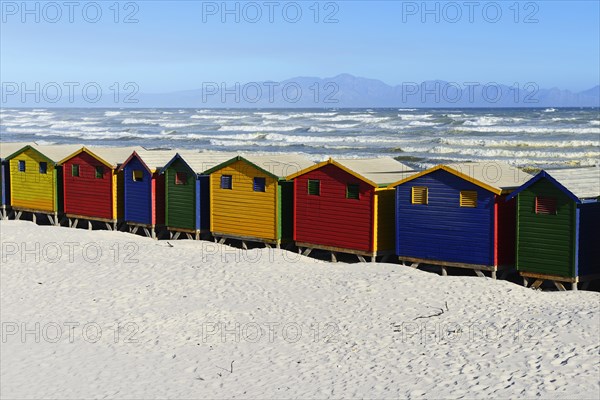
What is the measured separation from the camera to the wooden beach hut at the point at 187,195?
89.1 feet

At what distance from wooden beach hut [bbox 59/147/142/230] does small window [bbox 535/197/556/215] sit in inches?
551

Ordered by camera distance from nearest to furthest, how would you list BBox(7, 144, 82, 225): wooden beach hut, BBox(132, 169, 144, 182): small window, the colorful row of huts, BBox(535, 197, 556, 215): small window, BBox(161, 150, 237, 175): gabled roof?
BBox(535, 197, 556, 215): small window, the colorful row of huts, BBox(161, 150, 237, 175): gabled roof, BBox(132, 169, 144, 182): small window, BBox(7, 144, 82, 225): wooden beach hut

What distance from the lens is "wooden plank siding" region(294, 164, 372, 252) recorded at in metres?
23.2

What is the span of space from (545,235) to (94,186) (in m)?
15.3

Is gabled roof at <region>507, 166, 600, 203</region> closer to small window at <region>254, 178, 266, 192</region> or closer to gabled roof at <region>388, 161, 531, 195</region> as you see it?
gabled roof at <region>388, 161, 531, 195</region>

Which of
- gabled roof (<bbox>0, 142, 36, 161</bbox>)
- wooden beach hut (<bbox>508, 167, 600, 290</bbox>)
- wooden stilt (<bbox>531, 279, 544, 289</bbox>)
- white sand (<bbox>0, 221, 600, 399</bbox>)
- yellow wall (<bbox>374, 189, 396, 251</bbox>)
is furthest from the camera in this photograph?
gabled roof (<bbox>0, 142, 36, 161</bbox>)

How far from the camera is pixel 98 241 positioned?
27219 millimetres

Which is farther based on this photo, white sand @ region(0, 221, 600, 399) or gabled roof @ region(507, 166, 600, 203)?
gabled roof @ region(507, 166, 600, 203)

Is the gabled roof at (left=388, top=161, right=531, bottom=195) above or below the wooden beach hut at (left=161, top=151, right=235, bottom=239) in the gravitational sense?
above

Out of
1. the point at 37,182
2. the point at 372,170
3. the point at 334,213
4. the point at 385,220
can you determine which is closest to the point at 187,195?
the point at 334,213

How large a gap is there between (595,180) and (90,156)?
15.3 metres

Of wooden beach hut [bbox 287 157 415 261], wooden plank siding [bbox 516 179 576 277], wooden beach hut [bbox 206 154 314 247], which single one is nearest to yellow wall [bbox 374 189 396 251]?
wooden beach hut [bbox 287 157 415 261]

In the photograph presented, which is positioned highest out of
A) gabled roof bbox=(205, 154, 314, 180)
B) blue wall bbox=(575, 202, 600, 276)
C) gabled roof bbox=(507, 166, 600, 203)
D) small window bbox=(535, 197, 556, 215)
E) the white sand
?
gabled roof bbox=(205, 154, 314, 180)

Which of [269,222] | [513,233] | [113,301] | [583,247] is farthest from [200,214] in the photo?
[583,247]
